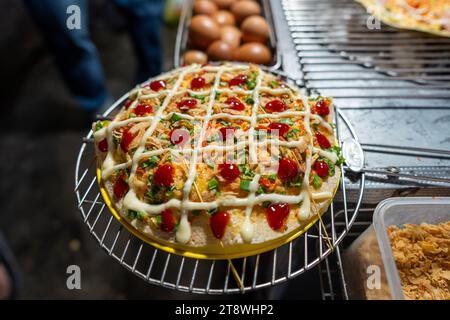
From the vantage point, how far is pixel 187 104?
5.75ft

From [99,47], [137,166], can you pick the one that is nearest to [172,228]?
[137,166]

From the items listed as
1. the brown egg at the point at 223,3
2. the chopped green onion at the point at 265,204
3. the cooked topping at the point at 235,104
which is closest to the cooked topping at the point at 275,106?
the cooked topping at the point at 235,104

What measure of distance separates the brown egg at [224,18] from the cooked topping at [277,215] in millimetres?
1697

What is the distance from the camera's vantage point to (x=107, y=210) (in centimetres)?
166

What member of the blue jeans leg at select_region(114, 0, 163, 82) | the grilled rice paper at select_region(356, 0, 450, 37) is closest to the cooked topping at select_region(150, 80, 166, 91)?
the grilled rice paper at select_region(356, 0, 450, 37)

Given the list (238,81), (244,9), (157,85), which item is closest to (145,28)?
(244,9)

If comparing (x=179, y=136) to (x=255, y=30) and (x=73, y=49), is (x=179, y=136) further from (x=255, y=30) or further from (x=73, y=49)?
(x=73, y=49)

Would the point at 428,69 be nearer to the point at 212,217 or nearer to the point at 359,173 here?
the point at 359,173

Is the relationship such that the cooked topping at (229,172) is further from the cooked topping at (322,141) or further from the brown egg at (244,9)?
the brown egg at (244,9)

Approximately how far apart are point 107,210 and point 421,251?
135cm

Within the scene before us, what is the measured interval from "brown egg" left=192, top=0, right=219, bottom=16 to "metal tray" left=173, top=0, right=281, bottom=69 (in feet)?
0.18

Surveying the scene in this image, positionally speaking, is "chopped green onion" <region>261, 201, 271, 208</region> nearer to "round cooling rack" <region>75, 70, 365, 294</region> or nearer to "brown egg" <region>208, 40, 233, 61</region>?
"round cooling rack" <region>75, 70, 365, 294</region>

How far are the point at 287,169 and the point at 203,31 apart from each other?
1438mm

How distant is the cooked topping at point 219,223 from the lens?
145cm
